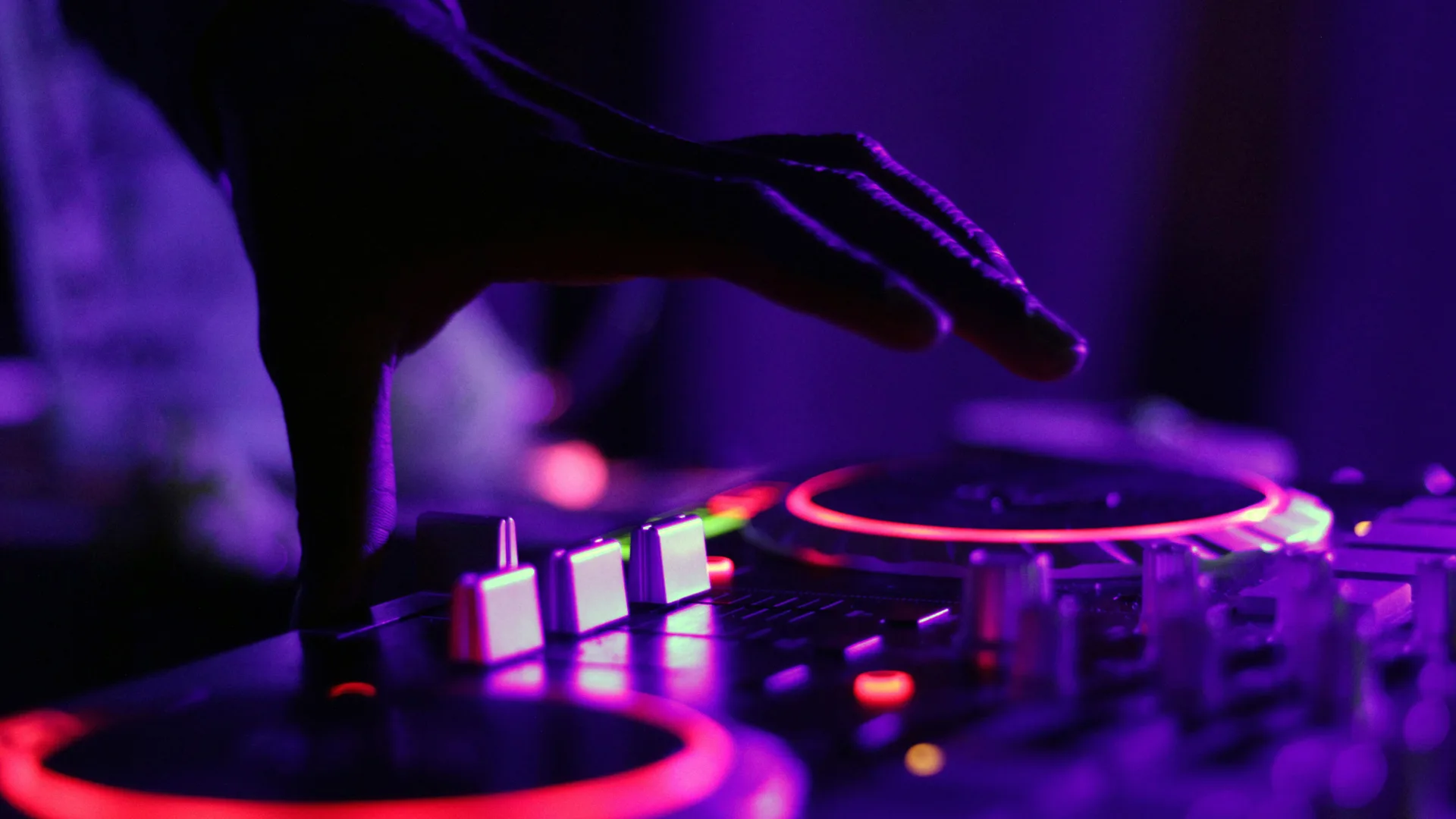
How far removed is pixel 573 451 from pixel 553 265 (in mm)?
1809

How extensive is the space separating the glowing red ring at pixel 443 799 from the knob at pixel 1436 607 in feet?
1.00

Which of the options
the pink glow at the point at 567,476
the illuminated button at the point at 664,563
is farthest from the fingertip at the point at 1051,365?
the pink glow at the point at 567,476

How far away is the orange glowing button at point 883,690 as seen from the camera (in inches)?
19.6

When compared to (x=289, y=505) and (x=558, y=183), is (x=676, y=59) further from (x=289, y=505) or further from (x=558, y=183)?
(x=558, y=183)

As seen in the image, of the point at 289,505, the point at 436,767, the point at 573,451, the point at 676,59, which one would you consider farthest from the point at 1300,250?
the point at 436,767

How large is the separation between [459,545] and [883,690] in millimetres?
276

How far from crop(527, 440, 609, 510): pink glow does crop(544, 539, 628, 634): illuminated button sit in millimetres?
1383

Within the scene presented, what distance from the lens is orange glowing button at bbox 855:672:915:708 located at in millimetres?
499

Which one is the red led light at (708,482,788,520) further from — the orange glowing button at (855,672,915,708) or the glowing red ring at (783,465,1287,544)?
the orange glowing button at (855,672,915,708)

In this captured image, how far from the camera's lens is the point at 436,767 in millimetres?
440

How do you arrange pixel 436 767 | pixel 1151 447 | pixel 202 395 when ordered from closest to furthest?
pixel 436 767, pixel 1151 447, pixel 202 395

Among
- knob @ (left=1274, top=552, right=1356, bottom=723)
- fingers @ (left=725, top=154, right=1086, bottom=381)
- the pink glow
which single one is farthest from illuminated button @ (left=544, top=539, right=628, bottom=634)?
the pink glow

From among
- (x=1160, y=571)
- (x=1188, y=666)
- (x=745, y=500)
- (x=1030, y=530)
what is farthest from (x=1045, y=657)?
(x=745, y=500)

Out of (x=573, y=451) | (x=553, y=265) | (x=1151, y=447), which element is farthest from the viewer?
(x=573, y=451)
